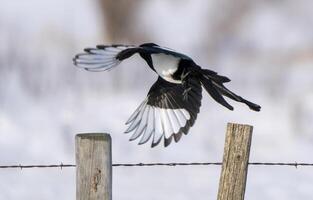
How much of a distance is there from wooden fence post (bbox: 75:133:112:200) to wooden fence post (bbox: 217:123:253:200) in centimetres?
56

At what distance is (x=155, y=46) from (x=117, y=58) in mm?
380

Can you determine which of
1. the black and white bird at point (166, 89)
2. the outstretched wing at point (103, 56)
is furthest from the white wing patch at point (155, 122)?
the outstretched wing at point (103, 56)

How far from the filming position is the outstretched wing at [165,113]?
372 centimetres

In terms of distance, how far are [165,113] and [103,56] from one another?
2.56 feet

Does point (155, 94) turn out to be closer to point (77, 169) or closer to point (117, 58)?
point (117, 58)

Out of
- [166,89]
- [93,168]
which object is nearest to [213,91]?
[166,89]

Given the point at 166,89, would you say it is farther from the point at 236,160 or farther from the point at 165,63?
the point at 236,160

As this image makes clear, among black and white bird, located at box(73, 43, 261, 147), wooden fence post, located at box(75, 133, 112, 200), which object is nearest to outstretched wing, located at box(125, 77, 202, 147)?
black and white bird, located at box(73, 43, 261, 147)

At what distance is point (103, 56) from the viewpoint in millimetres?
3326

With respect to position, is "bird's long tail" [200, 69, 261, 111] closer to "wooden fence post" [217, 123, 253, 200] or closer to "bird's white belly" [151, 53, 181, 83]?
"bird's white belly" [151, 53, 181, 83]

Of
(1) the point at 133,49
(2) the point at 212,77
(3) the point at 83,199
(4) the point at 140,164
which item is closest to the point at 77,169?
(3) the point at 83,199

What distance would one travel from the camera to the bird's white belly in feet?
11.5

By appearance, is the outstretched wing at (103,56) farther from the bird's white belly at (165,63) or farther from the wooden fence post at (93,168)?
the wooden fence post at (93,168)

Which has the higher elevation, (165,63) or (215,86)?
(165,63)
